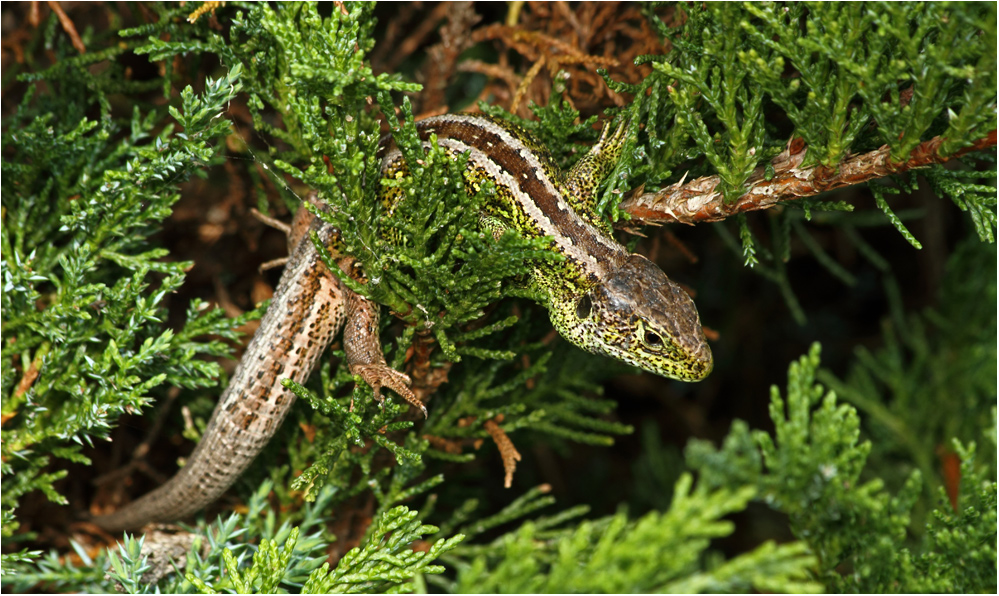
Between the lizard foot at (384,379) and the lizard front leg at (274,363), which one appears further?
the lizard front leg at (274,363)

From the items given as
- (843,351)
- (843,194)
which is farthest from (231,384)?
(843,351)

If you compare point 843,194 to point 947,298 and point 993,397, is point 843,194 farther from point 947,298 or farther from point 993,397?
point 993,397

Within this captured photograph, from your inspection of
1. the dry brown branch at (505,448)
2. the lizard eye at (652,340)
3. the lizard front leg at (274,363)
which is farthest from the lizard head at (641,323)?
the lizard front leg at (274,363)

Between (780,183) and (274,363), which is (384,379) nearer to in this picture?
(274,363)

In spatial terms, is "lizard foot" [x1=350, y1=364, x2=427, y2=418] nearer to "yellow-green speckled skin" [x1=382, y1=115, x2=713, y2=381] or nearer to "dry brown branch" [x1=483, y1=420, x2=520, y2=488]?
"dry brown branch" [x1=483, y1=420, x2=520, y2=488]

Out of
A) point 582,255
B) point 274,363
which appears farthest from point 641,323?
point 274,363

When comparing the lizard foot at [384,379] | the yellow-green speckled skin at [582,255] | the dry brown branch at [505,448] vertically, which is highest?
the yellow-green speckled skin at [582,255]

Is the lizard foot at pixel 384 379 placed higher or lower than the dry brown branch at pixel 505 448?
higher

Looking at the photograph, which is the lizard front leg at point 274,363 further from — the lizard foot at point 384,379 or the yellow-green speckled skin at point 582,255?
the yellow-green speckled skin at point 582,255
